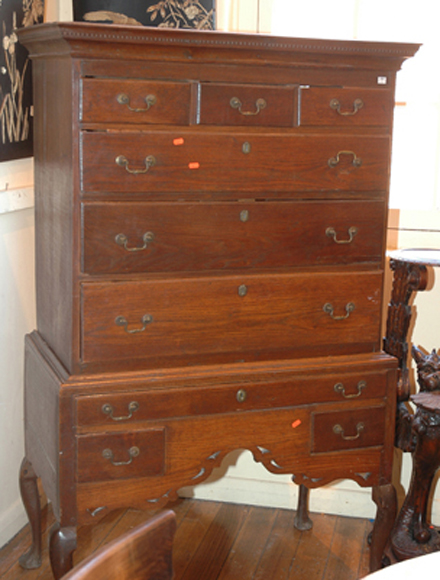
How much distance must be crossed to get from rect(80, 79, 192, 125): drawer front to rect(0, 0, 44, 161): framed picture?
1.87 feet

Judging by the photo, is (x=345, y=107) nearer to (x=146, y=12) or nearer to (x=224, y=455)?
(x=146, y=12)

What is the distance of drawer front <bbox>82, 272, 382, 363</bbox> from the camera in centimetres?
210

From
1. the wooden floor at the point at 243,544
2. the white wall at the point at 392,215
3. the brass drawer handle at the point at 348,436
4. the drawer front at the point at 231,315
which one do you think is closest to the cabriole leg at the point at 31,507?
the wooden floor at the point at 243,544

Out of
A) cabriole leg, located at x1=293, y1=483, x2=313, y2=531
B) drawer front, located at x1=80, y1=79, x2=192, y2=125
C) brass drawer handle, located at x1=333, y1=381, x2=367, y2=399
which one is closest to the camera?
drawer front, located at x1=80, y1=79, x2=192, y2=125

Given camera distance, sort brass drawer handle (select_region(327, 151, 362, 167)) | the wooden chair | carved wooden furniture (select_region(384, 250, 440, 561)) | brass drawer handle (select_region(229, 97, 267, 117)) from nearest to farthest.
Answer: the wooden chair < brass drawer handle (select_region(229, 97, 267, 117)) < brass drawer handle (select_region(327, 151, 362, 167)) < carved wooden furniture (select_region(384, 250, 440, 561))

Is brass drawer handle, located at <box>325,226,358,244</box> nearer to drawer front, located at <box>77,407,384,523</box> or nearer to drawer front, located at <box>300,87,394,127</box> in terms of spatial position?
drawer front, located at <box>300,87,394,127</box>

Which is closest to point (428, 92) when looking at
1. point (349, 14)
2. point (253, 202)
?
point (349, 14)

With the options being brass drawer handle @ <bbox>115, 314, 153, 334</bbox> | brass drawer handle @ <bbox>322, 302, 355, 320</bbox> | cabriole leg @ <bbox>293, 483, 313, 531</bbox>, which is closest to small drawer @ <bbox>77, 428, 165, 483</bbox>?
brass drawer handle @ <bbox>115, 314, 153, 334</bbox>

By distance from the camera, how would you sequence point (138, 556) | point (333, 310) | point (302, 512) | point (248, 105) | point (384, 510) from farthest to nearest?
1. point (302, 512)
2. point (384, 510)
3. point (333, 310)
4. point (248, 105)
5. point (138, 556)

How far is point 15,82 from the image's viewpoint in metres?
2.45

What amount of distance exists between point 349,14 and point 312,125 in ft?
2.54

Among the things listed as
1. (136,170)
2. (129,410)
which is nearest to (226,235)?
(136,170)

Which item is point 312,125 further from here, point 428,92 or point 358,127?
point 428,92

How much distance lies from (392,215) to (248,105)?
0.96 metres
